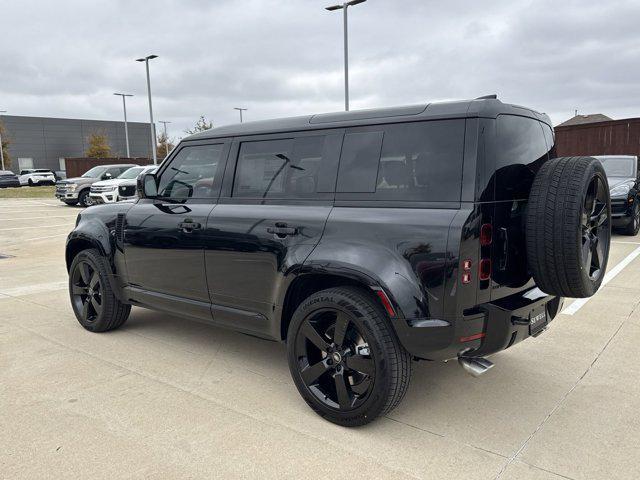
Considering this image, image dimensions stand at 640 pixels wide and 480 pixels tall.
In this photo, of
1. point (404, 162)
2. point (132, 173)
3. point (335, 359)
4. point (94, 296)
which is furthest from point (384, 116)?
point (132, 173)

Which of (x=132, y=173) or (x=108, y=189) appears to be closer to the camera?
(x=108, y=189)

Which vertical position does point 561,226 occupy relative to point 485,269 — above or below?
above

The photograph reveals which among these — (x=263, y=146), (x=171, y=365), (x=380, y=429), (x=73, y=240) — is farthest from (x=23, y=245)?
(x=380, y=429)

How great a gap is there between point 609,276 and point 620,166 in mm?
5264

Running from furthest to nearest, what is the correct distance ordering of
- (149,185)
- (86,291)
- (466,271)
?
(86,291)
(149,185)
(466,271)

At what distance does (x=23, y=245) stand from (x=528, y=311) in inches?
426

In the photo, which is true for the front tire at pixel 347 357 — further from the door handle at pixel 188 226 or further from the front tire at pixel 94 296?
the front tire at pixel 94 296

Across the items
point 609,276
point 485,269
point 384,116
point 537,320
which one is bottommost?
point 609,276

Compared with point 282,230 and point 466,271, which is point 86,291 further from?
point 466,271

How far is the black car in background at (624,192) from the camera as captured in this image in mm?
10047

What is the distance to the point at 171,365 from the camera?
13.6 feet

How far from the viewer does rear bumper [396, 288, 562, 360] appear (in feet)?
9.18

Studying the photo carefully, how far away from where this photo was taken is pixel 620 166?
11133mm

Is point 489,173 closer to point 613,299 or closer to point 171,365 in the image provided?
point 171,365
